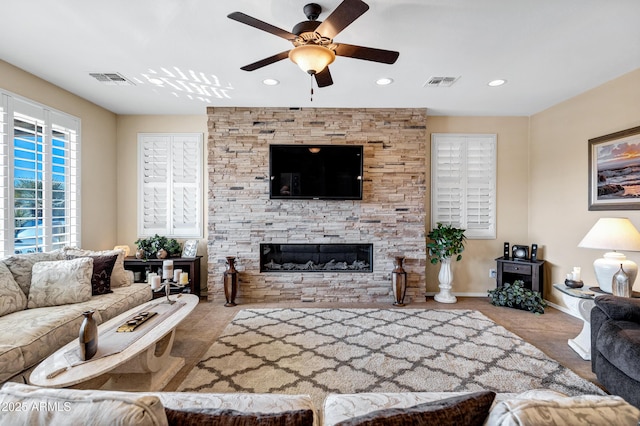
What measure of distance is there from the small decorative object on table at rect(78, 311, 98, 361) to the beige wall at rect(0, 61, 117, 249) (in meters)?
2.81

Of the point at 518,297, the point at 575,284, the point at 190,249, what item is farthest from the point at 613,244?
the point at 190,249

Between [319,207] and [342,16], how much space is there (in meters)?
2.78

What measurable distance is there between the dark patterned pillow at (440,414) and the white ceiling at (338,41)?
229cm

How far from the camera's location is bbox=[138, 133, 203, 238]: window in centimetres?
454

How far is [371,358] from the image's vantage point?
2.60 meters

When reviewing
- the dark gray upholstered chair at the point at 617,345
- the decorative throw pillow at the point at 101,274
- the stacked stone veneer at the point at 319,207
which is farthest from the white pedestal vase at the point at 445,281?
the decorative throw pillow at the point at 101,274

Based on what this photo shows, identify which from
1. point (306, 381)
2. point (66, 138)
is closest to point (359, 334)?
point (306, 381)

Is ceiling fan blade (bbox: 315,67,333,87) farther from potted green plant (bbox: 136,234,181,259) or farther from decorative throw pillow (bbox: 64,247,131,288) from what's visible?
potted green plant (bbox: 136,234,181,259)

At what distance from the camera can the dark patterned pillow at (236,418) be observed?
740mm

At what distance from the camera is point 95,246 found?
4.16m

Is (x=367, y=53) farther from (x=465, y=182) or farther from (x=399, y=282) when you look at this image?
(x=465, y=182)

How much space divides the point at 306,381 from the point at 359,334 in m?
1.00

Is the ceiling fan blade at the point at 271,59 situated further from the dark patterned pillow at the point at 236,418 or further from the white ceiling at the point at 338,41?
the dark patterned pillow at the point at 236,418

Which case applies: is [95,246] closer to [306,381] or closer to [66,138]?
[66,138]
